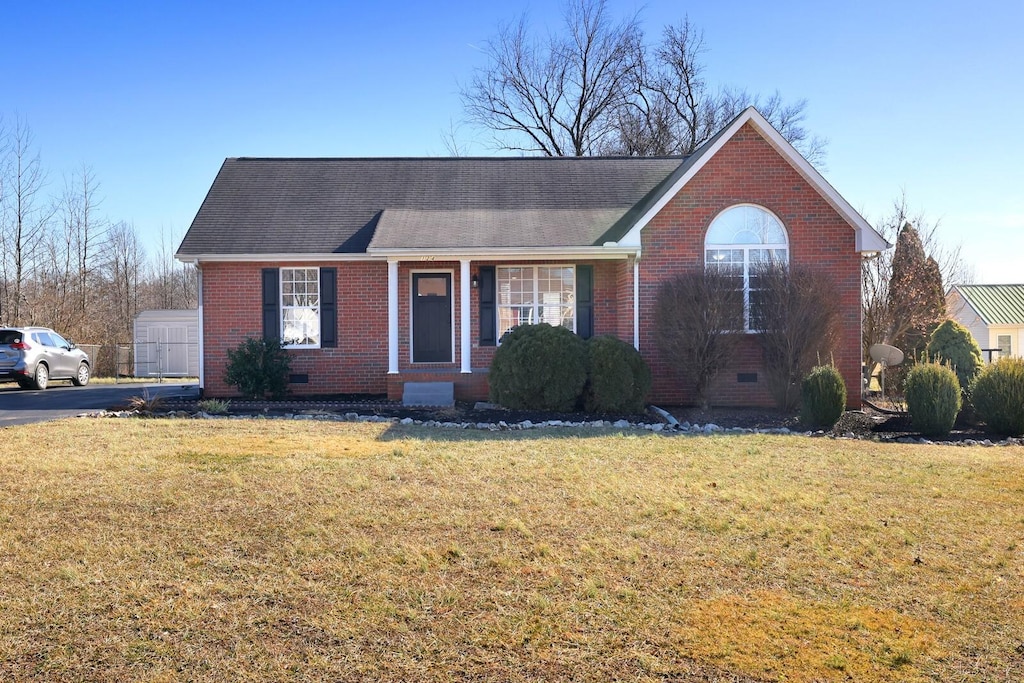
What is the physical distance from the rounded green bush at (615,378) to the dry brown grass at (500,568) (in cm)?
423

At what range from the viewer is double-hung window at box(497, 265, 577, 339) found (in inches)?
637

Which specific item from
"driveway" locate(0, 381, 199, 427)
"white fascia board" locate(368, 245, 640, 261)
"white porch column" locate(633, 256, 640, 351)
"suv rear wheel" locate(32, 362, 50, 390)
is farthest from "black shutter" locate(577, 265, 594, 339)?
"suv rear wheel" locate(32, 362, 50, 390)

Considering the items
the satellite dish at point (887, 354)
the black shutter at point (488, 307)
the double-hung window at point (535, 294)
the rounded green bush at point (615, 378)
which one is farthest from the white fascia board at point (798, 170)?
the black shutter at point (488, 307)

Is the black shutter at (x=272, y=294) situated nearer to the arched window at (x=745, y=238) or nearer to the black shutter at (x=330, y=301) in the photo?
the black shutter at (x=330, y=301)

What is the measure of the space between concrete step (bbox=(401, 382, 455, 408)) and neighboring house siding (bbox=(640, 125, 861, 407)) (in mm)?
3958

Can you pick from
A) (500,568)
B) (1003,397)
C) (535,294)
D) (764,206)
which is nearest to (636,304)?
(535,294)

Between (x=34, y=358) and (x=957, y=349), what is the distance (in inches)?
842

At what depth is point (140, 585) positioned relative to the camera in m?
4.82

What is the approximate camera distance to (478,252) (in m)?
15.0

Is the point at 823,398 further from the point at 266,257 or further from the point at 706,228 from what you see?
the point at 266,257

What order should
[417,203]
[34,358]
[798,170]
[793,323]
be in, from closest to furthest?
[793,323] < [798,170] < [417,203] < [34,358]

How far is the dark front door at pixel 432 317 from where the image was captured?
16.6 meters

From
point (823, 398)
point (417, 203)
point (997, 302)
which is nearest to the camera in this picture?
point (823, 398)

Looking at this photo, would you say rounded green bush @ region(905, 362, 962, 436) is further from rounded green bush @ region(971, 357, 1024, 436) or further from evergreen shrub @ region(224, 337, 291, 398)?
evergreen shrub @ region(224, 337, 291, 398)
